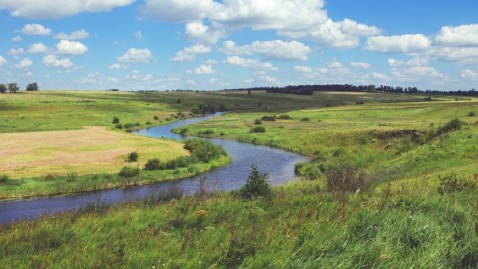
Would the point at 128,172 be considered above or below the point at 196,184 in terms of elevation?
above

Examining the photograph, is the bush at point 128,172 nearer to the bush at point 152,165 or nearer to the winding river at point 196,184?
the winding river at point 196,184

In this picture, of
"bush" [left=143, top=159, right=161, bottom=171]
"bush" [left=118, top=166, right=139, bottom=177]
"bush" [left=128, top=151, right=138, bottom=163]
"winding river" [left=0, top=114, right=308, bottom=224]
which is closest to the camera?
"winding river" [left=0, top=114, right=308, bottom=224]

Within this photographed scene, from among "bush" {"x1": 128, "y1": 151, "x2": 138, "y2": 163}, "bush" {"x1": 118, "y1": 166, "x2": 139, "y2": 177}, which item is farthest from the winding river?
"bush" {"x1": 128, "y1": 151, "x2": 138, "y2": 163}

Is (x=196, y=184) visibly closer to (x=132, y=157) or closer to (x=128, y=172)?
(x=128, y=172)

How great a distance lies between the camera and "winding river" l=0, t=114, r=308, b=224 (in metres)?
35.6

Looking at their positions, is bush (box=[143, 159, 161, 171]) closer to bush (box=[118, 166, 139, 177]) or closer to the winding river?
bush (box=[118, 166, 139, 177])

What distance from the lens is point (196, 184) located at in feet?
160

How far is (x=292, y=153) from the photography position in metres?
76.2

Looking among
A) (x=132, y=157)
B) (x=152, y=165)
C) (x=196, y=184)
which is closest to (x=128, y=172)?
(x=152, y=165)

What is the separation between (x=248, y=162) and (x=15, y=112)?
337ft

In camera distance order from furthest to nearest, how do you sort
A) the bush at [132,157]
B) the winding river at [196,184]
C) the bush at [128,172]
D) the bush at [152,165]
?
the bush at [132,157]
the bush at [152,165]
the bush at [128,172]
the winding river at [196,184]

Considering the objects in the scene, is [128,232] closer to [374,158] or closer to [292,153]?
[374,158]

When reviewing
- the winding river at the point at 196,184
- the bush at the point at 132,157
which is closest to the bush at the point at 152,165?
the winding river at the point at 196,184

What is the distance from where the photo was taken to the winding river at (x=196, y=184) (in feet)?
117
